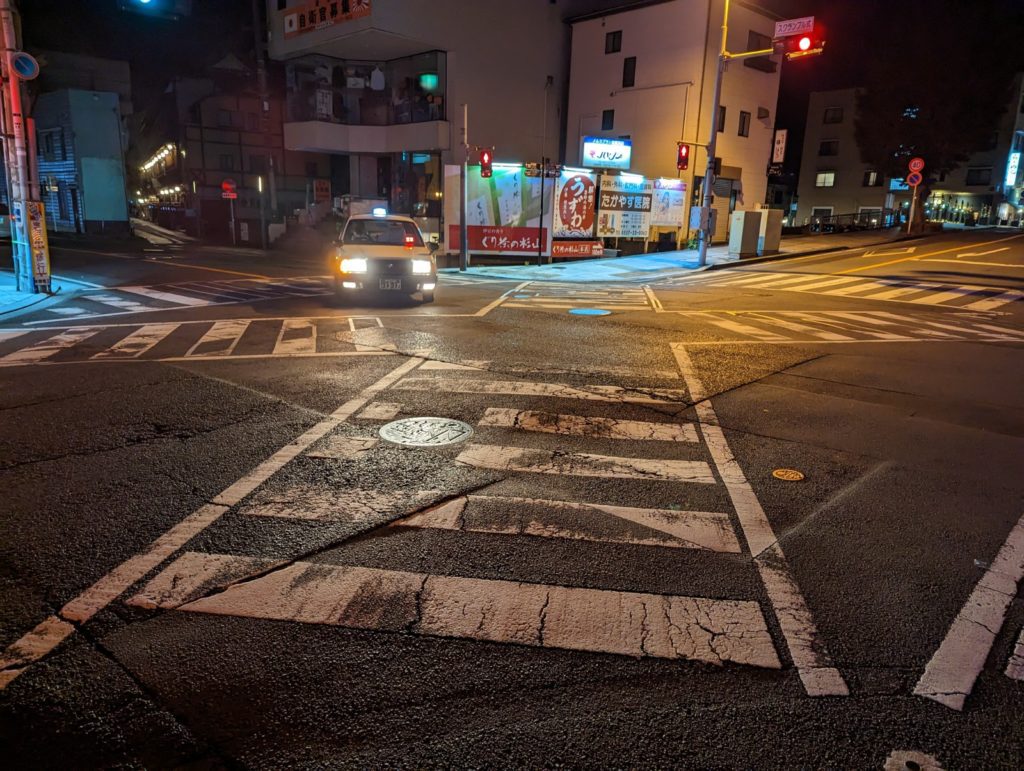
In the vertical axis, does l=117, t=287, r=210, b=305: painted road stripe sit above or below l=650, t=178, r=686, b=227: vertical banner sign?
below

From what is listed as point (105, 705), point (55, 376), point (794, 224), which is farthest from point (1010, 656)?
point (794, 224)

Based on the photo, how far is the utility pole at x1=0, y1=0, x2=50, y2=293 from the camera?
14.3 m

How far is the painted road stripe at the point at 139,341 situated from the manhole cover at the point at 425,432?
17.6 ft

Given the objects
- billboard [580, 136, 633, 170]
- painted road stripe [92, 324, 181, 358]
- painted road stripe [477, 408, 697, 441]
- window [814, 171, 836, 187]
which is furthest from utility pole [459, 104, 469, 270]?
window [814, 171, 836, 187]

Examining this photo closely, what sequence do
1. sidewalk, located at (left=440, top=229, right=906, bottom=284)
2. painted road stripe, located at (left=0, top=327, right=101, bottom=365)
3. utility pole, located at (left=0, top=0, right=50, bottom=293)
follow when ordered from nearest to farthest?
1. painted road stripe, located at (left=0, top=327, right=101, bottom=365)
2. utility pole, located at (left=0, top=0, right=50, bottom=293)
3. sidewalk, located at (left=440, top=229, right=906, bottom=284)

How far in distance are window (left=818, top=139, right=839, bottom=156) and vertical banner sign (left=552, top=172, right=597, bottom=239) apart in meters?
40.4

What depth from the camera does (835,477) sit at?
5.49m

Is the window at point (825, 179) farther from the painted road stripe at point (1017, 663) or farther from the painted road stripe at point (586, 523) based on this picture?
the painted road stripe at point (1017, 663)

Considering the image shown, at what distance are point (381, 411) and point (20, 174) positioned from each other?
1343cm

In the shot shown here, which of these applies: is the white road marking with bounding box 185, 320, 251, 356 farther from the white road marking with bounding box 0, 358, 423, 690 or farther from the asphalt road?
the white road marking with bounding box 0, 358, 423, 690

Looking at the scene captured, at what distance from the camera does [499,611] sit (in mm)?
3514

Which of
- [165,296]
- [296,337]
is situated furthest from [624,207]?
[296,337]

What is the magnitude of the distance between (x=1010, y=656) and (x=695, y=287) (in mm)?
17667

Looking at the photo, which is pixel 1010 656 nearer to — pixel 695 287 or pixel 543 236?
pixel 695 287
